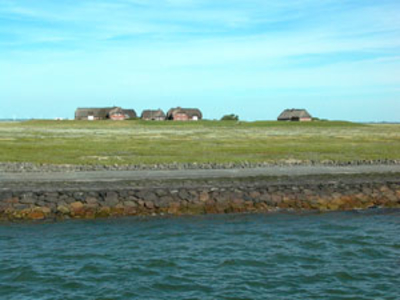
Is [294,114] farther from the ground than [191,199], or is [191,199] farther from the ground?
[294,114]

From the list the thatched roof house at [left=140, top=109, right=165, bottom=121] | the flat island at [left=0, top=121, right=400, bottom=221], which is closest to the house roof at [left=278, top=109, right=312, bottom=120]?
the thatched roof house at [left=140, top=109, right=165, bottom=121]

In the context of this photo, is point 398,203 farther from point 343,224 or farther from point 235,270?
point 235,270

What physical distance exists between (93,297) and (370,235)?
9851 millimetres

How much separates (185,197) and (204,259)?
6.58 m

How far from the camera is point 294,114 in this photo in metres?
153

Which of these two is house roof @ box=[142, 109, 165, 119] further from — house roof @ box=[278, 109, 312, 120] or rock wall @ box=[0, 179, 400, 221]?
rock wall @ box=[0, 179, 400, 221]

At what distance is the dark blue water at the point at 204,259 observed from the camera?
12.7 meters

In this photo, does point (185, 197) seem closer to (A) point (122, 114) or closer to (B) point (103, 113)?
(A) point (122, 114)

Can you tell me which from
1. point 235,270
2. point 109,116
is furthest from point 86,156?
point 109,116

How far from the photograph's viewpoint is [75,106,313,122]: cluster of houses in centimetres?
15438

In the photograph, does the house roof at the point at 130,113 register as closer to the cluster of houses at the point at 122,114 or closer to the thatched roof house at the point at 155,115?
the cluster of houses at the point at 122,114

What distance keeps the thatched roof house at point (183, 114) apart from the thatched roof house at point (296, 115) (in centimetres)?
2601

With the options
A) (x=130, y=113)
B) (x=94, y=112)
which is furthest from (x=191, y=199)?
(x=130, y=113)

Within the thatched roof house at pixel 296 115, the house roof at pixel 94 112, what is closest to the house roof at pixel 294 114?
the thatched roof house at pixel 296 115
